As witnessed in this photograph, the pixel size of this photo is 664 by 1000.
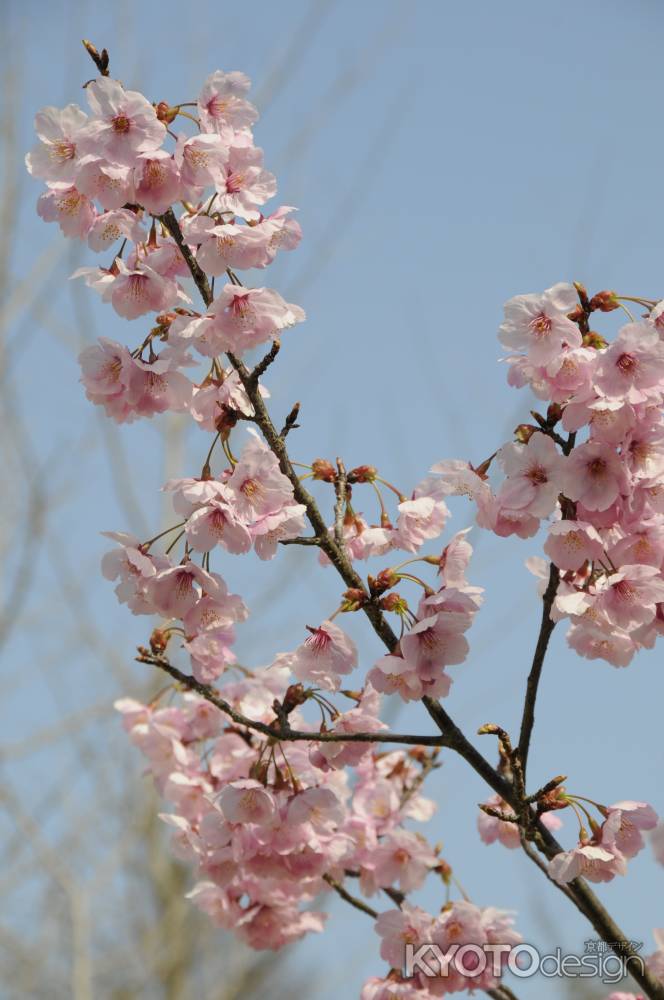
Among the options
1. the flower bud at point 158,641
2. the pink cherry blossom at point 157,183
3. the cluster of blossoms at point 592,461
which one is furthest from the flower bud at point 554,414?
the flower bud at point 158,641

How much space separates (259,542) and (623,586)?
1.85 ft

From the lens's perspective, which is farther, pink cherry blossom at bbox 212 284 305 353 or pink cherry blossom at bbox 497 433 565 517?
pink cherry blossom at bbox 212 284 305 353

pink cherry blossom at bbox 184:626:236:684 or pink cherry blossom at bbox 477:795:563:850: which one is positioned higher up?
pink cherry blossom at bbox 184:626:236:684

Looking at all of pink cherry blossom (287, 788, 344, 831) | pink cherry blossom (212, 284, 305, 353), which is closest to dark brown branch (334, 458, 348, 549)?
pink cherry blossom (212, 284, 305, 353)

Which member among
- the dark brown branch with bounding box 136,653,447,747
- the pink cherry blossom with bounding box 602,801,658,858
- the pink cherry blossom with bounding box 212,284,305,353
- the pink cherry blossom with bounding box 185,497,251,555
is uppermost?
the pink cherry blossom with bounding box 212,284,305,353

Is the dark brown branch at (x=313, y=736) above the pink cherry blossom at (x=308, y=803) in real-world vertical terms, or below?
below

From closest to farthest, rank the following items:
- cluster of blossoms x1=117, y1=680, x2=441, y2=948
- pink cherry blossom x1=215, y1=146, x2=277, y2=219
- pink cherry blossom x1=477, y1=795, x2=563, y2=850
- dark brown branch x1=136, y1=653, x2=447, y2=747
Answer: dark brown branch x1=136, y1=653, x2=447, y2=747, pink cherry blossom x1=215, y1=146, x2=277, y2=219, cluster of blossoms x1=117, y1=680, x2=441, y2=948, pink cherry blossom x1=477, y1=795, x2=563, y2=850

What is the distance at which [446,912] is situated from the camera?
2.16 meters

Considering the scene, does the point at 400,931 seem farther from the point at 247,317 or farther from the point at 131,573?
the point at 247,317

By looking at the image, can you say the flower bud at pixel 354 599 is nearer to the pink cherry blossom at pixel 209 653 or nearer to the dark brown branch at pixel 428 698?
the dark brown branch at pixel 428 698

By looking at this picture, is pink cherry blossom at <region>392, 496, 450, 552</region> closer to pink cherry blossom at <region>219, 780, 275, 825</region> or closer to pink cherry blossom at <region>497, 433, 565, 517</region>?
pink cherry blossom at <region>497, 433, 565, 517</region>

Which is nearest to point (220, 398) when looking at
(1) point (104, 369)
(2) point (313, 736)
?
(1) point (104, 369)

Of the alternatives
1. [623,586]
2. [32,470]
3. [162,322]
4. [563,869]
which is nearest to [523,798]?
[563,869]

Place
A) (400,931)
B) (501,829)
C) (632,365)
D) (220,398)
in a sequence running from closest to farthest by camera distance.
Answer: (632,365) → (220,398) → (400,931) → (501,829)
